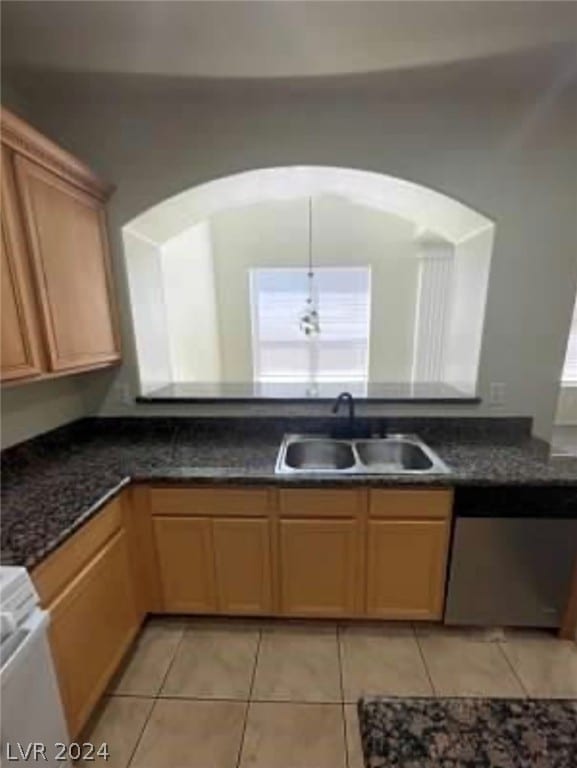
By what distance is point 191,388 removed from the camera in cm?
269

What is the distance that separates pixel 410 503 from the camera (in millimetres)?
1838

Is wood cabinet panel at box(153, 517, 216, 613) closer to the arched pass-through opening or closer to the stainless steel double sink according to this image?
the stainless steel double sink

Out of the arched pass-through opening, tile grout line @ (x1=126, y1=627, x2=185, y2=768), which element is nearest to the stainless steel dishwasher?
tile grout line @ (x1=126, y1=627, x2=185, y2=768)

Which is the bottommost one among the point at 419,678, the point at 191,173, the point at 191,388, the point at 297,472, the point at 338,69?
the point at 419,678

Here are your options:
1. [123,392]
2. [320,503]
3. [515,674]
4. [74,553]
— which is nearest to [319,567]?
[320,503]

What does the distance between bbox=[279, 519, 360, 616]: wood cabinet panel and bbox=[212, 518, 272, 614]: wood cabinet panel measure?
0.26ft

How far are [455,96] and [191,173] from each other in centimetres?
132

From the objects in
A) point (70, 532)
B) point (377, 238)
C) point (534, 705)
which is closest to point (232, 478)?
point (70, 532)

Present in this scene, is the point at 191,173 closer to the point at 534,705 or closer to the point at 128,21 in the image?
the point at 128,21

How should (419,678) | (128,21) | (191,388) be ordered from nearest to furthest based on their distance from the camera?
(128,21), (419,678), (191,388)

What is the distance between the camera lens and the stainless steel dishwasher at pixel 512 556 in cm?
179

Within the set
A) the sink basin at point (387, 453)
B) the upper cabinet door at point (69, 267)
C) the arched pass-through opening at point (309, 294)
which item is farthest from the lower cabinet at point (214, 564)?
the arched pass-through opening at point (309, 294)

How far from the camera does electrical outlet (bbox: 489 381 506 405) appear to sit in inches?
89.8

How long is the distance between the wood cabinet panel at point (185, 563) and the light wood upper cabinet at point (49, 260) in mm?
845
